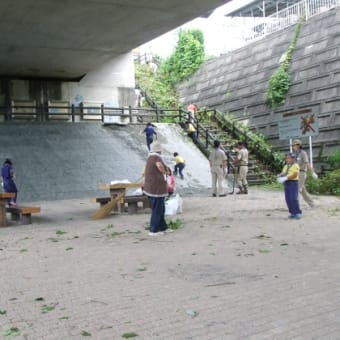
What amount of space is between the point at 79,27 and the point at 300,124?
877 cm

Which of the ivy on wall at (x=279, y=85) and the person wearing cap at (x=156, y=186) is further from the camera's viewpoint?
the ivy on wall at (x=279, y=85)

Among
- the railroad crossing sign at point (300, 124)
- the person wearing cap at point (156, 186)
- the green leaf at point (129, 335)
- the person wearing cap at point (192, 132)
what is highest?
the person wearing cap at point (192, 132)

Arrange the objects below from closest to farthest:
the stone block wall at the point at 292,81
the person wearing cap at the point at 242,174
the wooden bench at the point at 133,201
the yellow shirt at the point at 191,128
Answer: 1. the wooden bench at the point at 133,201
2. the person wearing cap at the point at 242,174
3. the stone block wall at the point at 292,81
4. the yellow shirt at the point at 191,128

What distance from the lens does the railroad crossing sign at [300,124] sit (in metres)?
14.8

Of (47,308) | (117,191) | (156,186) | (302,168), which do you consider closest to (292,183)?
(302,168)

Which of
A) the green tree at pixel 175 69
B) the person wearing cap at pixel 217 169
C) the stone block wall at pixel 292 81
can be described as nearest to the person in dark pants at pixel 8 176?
the person wearing cap at pixel 217 169

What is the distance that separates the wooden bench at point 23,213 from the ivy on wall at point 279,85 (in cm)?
1321

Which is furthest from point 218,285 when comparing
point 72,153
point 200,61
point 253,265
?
point 200,61

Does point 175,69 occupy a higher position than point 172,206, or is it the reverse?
point 175,69

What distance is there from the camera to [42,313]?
177 inches

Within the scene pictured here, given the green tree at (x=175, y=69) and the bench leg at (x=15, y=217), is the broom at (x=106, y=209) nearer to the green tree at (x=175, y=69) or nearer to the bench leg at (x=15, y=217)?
the bench leg at (x=15, y=217)

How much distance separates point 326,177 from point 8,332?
13.2 metres

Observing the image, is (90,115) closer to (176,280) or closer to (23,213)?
(23,213)

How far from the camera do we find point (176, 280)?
18.2 feet
